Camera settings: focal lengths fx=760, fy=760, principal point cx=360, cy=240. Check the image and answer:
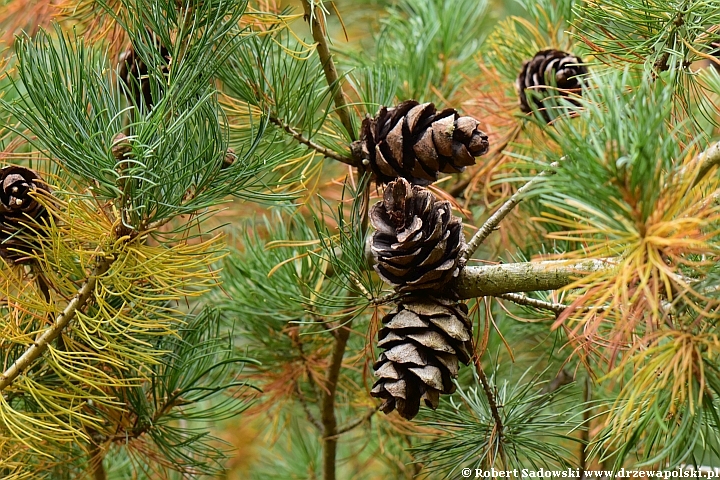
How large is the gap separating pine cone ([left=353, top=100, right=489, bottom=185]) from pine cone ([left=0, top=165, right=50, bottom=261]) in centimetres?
23

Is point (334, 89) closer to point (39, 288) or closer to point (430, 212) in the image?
point (430, 212)

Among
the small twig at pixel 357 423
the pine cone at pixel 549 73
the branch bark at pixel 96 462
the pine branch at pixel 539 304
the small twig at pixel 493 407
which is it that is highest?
the pine cone at pixel 549 73

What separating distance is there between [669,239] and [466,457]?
0.29 meters

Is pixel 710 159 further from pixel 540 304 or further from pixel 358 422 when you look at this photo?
pixel 358 422

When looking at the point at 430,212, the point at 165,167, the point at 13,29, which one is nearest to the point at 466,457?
the point at 430,212

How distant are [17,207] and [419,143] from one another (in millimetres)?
282

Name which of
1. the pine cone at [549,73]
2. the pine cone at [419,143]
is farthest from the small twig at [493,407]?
the pine cone at [549,73]

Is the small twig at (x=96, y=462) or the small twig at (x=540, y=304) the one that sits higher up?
the small twig at (x=540, y=304)

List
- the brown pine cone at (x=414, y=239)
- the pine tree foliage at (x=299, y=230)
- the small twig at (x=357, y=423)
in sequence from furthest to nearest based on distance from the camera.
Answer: the small twig at (x=357, y=423)
the brown pine cone at (x=414, y=239)
the pine tree foliage at (x=299, y=230)

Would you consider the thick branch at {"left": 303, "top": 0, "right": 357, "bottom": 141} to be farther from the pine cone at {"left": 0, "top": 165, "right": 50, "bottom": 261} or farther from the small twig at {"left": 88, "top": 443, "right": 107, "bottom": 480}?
the small twig at {"left": 88, "top": 443, "right": 107, "bottom": 480}

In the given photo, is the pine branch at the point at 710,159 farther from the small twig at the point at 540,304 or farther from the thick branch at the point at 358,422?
the thick branch at the point at 358,422

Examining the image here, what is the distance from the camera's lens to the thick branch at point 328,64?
21.8 inches

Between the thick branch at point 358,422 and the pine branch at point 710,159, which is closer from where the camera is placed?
the pine branch at point 710,159

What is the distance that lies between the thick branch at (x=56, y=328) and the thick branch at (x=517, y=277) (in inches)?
9.5
